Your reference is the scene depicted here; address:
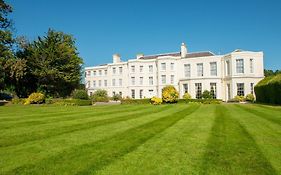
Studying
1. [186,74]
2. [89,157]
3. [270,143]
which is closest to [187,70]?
[186,74]

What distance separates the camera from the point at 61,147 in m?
6.50

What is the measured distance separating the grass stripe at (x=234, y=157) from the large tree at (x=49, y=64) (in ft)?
120

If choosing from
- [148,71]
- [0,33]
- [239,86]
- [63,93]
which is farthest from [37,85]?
[239,86]

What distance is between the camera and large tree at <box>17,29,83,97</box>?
4034 cm

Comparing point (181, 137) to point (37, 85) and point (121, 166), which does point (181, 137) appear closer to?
point (121, 166)

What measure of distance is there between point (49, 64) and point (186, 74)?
25.4m

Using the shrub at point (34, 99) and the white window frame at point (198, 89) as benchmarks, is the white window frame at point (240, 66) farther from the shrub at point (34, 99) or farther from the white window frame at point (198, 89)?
the shrub at point (34, 99)

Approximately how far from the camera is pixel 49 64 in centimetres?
4191

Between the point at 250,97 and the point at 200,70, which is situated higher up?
the point at 200,70

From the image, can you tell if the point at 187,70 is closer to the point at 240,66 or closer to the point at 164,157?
the point at 240,66

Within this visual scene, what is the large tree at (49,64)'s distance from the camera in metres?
40.3

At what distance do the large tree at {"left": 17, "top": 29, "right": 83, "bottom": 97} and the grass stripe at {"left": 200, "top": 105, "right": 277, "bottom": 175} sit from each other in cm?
3649

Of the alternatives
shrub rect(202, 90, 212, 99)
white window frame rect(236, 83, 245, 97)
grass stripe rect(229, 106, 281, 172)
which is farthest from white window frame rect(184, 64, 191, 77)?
grass stripe rect(229, 106, 281, 172)

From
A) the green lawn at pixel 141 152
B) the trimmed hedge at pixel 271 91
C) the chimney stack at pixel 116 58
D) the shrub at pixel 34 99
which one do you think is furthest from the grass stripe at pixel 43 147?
the chimney stack at pixel 116 58
